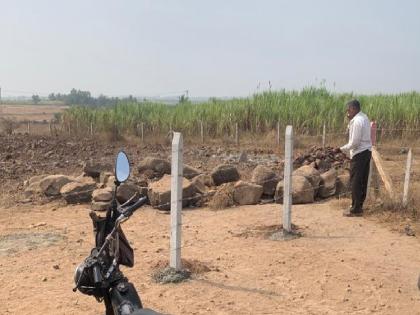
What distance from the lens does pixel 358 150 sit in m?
7.84

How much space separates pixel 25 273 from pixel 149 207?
340 cm

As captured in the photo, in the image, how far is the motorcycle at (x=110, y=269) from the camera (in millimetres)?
2566

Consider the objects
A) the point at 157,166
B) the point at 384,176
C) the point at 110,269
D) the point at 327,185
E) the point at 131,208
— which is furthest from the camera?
the point at 157,166

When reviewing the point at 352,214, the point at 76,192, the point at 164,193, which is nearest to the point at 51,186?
the point at 76,192

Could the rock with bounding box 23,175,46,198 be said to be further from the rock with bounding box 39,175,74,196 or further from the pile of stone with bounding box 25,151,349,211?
the rock with bounding box 39,175,74,196

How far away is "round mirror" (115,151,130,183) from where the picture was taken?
2799mm

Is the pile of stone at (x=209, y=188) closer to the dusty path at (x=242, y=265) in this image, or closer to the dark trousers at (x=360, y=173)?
the dusty path at (x=242, y=265)

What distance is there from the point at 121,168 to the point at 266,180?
6686 millimetres

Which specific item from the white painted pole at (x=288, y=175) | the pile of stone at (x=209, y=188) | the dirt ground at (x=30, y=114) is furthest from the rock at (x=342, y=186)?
the dirt ground at (x=30, y=114)

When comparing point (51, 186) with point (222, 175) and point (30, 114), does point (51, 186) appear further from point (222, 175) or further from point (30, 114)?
point (30, 114)

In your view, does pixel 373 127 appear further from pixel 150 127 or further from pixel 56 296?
pixel 150 127

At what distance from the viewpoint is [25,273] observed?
5.71 m

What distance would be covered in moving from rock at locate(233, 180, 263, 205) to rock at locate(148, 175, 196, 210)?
0.71 meters

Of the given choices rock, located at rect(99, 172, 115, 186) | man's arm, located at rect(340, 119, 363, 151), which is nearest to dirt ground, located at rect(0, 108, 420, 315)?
rock, located at rect(99, 172, 115, 186)
